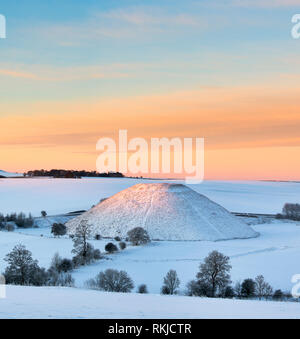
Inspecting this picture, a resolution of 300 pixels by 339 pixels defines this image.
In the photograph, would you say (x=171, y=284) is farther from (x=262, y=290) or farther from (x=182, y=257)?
(x=182, y=257)

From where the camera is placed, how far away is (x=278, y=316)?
37.0ft

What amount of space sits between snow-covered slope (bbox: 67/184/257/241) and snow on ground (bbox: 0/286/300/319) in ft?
134

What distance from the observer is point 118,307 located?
11.5 meters

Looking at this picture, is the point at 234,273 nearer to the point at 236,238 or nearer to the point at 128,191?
the point at 236,238

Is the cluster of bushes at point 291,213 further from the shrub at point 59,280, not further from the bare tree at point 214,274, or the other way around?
the shrub at point 59,280

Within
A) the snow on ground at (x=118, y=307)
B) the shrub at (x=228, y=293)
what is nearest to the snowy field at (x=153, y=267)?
the snow on ground at (x=118, y=307)

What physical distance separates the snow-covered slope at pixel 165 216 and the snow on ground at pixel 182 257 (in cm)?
408

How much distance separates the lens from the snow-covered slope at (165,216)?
56.3m

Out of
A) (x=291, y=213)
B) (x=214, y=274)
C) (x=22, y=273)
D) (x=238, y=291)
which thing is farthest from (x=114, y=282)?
(x=291, y=213)

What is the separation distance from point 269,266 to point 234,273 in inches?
161

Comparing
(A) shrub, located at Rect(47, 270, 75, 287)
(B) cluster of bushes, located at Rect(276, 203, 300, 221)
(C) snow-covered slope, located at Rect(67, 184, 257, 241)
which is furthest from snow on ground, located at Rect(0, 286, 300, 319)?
(B) cluster of bushes, located at Rect(276, 203, 300, 221)

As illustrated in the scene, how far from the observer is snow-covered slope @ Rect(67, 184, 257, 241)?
185 ft
